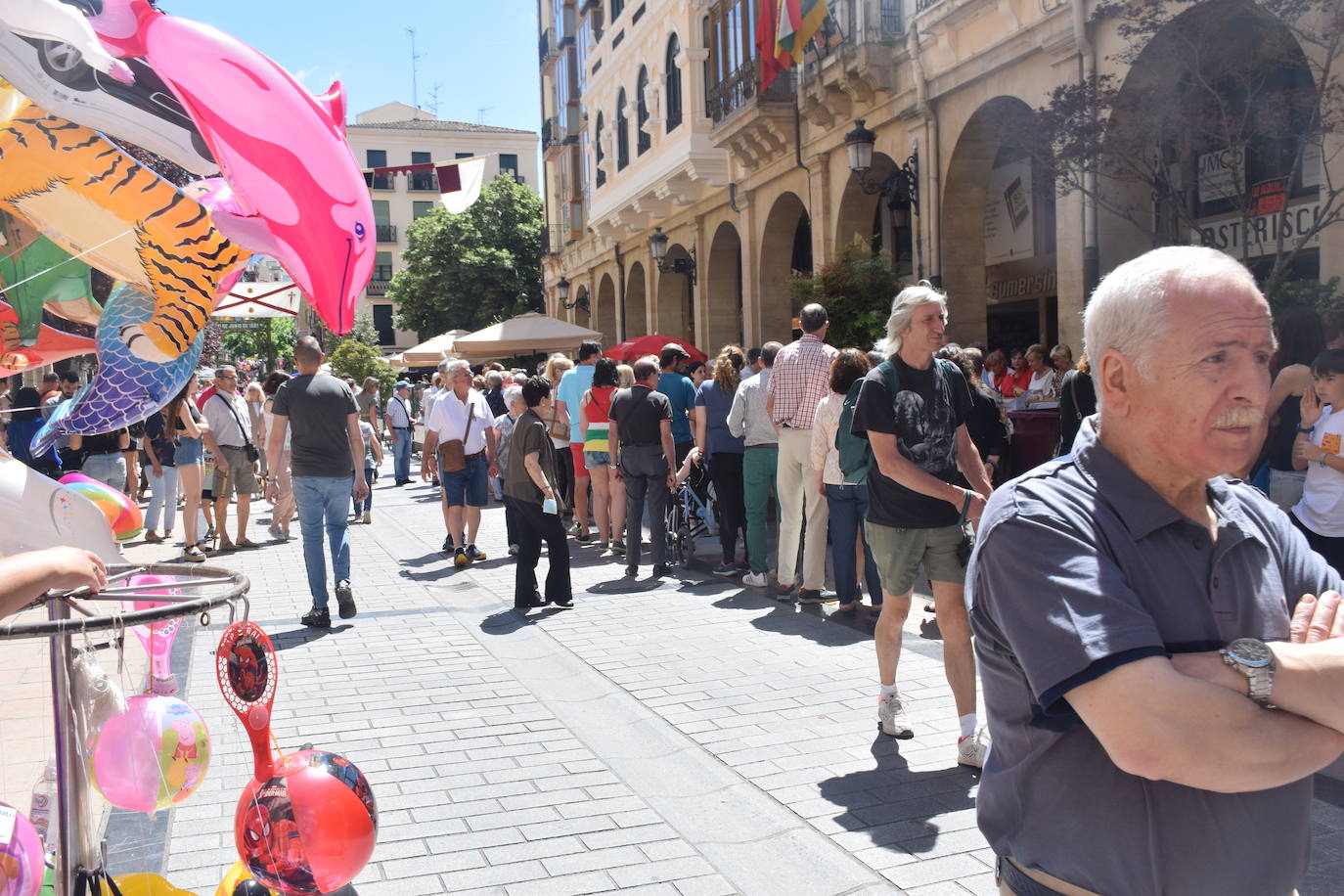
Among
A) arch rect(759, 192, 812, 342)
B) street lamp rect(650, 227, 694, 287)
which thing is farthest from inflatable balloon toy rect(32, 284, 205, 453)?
street lamp rect(650, 227, 694, 287)

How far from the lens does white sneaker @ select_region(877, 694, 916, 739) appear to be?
5.20 meters

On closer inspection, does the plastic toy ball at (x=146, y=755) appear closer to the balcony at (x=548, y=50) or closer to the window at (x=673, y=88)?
the window at (x=673, y=88)

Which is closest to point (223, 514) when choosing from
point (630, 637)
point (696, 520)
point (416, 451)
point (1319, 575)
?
point (696, 520)

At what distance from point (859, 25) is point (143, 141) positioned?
15139 mm

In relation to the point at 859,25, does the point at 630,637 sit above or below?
below

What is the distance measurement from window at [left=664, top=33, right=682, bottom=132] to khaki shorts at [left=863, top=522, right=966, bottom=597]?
20836mm

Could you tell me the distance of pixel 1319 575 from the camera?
1877 mm

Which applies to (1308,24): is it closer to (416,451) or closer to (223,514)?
(223,514)

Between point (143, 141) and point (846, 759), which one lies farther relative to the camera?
point (846, 759)

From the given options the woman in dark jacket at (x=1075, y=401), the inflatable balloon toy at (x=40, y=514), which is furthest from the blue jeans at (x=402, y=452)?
the inflatable balloon toy at (x=40, y=514)

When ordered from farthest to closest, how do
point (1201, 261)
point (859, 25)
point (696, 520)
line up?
point (859, 25), point (696, 520), point (1201, 261)

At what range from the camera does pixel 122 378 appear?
3.24m

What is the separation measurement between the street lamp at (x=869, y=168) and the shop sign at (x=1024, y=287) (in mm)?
2403

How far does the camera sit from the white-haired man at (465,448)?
36.2ft
